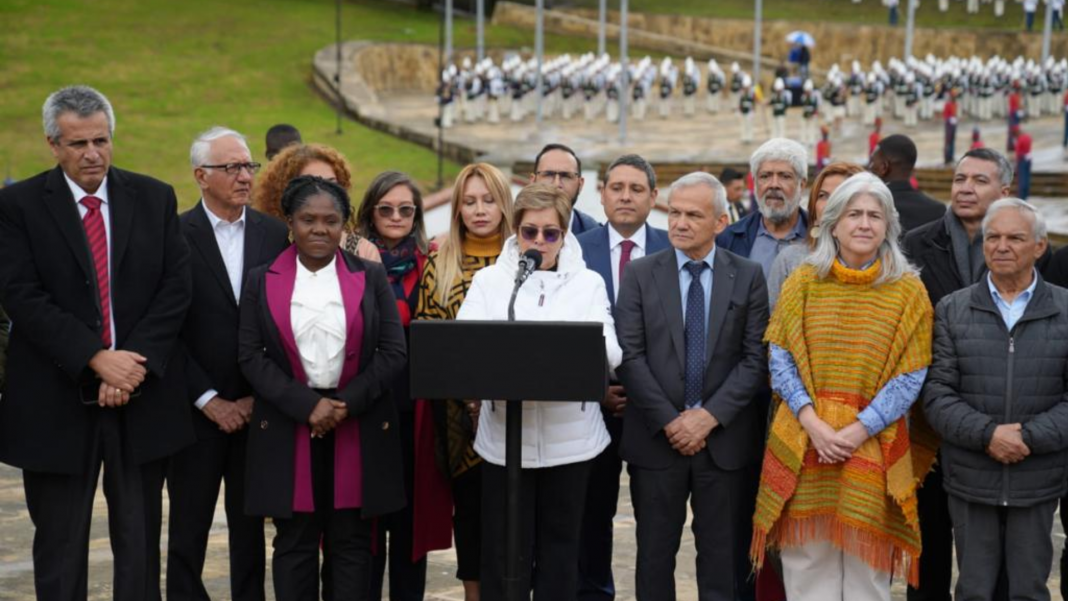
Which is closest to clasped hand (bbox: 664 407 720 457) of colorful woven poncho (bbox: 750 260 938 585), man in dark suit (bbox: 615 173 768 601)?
man in dark suit (bbox: 615 173 768 601)

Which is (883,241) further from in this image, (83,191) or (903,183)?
(83,191)

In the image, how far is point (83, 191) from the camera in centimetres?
525

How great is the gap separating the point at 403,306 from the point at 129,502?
4.50 ft

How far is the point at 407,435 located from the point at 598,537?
0.96m

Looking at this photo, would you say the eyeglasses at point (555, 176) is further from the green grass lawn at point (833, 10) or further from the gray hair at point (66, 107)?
the green grass lawn at point (833, 10)

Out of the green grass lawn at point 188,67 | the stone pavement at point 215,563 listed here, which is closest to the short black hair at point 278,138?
the stone pavement at point 215,563

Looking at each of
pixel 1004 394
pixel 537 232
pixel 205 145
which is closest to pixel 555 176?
pixel 537 232

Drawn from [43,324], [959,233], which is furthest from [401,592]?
[959,233]

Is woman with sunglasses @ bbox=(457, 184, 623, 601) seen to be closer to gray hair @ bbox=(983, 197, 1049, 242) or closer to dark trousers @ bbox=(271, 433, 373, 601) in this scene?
dark trousers @ bbox=(271, 433, 373, 601)

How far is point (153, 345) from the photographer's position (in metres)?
5.27

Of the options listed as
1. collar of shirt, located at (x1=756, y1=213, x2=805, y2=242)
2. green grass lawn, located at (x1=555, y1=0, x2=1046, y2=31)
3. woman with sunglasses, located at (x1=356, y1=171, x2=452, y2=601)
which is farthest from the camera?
green grass lawn, located at (x1=555, y1=0, x2=1046, y2=31)

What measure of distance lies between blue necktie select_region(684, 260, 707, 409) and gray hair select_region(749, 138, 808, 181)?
933 mm

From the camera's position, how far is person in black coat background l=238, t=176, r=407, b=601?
17.7 ft

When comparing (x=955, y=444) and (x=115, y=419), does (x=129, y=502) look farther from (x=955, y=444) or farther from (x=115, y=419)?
(x=955, y=444)
